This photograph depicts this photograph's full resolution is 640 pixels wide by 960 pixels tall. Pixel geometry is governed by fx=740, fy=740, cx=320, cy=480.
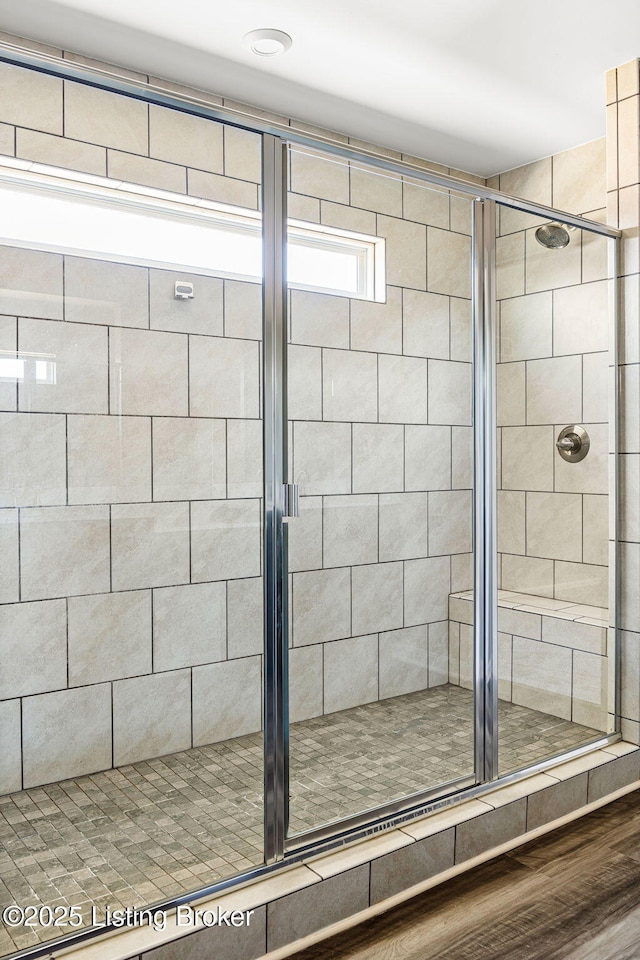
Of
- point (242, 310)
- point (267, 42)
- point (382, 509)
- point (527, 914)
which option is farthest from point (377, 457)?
point (267, 42)

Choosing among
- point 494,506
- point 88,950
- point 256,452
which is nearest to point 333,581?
point 256,452

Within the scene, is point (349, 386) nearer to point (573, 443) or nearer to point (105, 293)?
point (105, 293)

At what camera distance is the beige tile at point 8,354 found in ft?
5.04

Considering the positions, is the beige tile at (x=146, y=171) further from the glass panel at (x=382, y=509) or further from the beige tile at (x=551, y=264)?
the beige tile at (x=551, y=264)

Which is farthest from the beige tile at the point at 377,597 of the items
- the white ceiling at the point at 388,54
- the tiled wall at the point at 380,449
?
the white ceiling at the point at 388,54

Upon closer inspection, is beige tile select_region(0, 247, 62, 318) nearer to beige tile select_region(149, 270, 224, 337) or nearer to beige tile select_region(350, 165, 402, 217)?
beige tile select_region(149, 270, 224, 337)

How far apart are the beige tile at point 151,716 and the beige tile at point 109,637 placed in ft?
0.13

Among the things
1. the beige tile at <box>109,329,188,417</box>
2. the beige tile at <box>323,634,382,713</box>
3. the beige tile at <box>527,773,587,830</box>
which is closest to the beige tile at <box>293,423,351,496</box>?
the beige tile at <box>109,329,188,417</box>

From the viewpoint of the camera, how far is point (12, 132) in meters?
1.61

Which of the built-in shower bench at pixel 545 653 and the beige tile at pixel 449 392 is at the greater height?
the beige tile at pixel 449 392

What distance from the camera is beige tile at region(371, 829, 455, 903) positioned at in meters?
1.91

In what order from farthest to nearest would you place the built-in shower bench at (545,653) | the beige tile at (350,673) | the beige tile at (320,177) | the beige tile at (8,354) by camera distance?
the built-in shower bench at (545,653) → the beige tile at (350,673) → the beige tile at (320,177) → the beige tile at (8,354)

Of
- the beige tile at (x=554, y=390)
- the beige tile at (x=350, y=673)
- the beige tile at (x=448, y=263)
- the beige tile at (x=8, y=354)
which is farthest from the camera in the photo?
the beige tile at (x=554, y=390)

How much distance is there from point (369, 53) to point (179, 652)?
6.74 feet
